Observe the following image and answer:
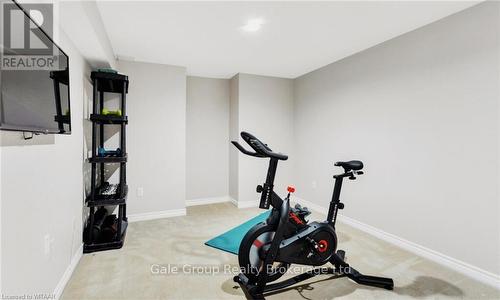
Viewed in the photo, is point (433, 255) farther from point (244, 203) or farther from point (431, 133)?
point (244, 203)

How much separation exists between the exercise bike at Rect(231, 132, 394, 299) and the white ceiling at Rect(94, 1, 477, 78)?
1282mm

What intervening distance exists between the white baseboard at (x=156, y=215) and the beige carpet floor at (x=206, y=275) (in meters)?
0.59

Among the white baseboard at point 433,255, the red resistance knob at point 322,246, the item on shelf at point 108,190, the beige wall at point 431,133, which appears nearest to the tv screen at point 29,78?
the item on shelf at point 108,190

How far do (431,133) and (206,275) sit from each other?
2592 mm

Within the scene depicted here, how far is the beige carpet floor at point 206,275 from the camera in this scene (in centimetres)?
193

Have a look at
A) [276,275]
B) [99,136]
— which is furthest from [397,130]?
[99,136]

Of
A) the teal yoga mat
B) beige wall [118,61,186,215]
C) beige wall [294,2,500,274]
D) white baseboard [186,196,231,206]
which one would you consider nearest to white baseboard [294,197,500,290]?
beige wall [294,2,500,274]

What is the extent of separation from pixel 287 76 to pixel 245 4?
2.59m

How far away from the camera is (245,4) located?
84.8 inches

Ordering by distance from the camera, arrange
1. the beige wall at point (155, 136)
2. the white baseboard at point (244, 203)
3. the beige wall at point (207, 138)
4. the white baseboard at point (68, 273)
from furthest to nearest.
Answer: the beige wall at point (207, 138) → the white baseboard at point (244, 203) → the beige wall at point (155, 136) → the white baseboard at point (68, 273)

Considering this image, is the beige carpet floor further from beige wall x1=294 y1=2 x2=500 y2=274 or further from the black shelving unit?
beige wall x1=294 y1=2 x2=500 y2=274

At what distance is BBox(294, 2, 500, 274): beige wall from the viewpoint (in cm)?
213

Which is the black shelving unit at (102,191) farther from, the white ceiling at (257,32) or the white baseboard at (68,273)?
the white ceiling at (257,32)

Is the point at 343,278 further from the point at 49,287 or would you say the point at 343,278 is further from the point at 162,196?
the point at 162,196
